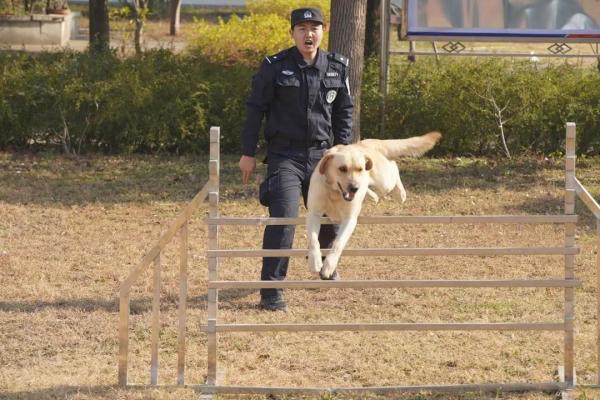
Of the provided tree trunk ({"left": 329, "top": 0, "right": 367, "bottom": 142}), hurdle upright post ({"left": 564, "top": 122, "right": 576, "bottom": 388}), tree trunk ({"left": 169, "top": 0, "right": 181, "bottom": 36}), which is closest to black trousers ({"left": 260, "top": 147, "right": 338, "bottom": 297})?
hurdle upright post ({"left": 564, "top": 122, "right": 576, "bottom": 388})

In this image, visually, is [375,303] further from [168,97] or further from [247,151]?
[168,97]

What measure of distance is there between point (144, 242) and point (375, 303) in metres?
2.68

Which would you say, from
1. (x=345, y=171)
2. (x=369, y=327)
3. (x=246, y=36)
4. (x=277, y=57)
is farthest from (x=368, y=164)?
(x=246, y=36)

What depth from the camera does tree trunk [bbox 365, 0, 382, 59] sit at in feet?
49.3

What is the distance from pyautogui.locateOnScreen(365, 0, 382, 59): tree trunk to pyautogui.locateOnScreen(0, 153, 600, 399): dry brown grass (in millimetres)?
2626

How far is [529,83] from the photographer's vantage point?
13250 millimetres

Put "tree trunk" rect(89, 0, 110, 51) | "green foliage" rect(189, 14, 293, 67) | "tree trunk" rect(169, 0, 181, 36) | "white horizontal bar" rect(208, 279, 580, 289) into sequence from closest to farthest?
"white horizontal bar" rect(208, 279, 580, 289) → "tree trunk" rect(89, 0, 110, 51) → "green foliage" rect(189, 14, 293, 67) → "tree trunk" rect(169, 0, 181, 36)

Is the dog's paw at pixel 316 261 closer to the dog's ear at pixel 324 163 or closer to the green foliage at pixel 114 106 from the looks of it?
the dog's ear at pixel 324 163

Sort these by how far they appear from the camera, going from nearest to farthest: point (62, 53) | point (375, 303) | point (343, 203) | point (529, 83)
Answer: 1. point (343, 203)
2. point (375, 303)
3. point (529, 83)
4. point (62, 53)

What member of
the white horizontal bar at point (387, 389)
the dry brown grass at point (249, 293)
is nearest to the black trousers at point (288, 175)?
the dry brown grass at point (249, 293)

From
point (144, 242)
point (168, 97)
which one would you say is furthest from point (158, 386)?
point (168, 97)

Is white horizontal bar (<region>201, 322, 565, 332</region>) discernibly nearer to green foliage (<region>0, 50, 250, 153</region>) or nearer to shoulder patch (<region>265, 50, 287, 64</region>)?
shoulder patch (<region>265, 50, 287, 64</region>)

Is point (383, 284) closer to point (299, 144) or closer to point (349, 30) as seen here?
point (299, 144)

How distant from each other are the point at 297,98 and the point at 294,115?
12 centimetres
